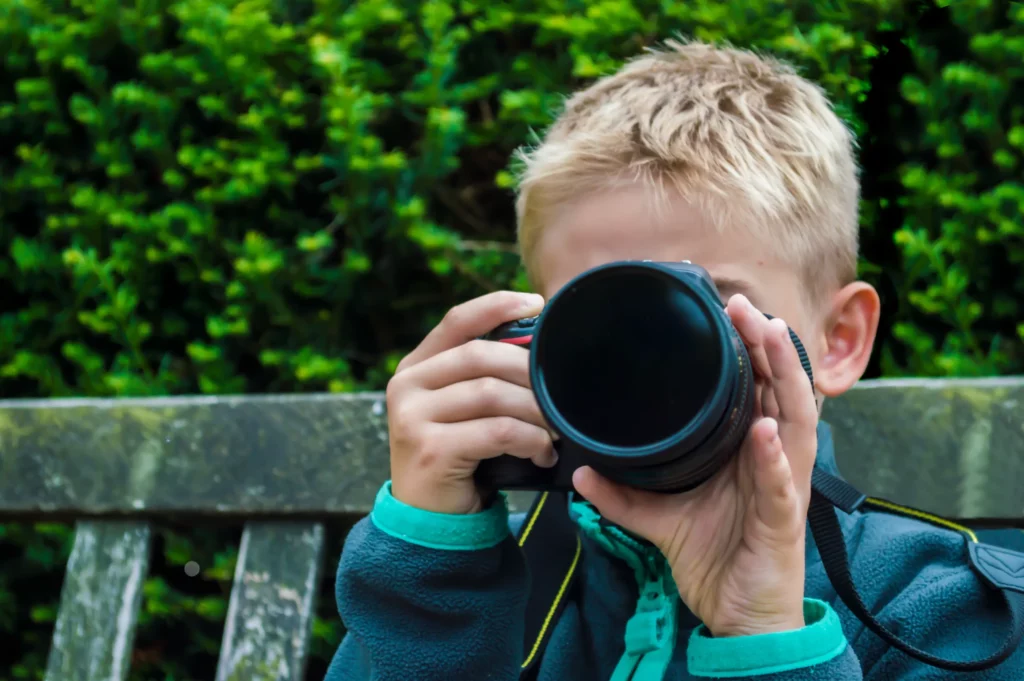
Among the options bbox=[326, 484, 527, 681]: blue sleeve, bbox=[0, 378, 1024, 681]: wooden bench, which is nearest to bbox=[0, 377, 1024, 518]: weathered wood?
bbox=[0, 378, 1024, 681]: wooden bench

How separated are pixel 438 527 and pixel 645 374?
0.24 meters

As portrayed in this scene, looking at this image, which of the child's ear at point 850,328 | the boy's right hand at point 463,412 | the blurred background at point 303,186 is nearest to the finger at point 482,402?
the boy's right hand at point 463,412

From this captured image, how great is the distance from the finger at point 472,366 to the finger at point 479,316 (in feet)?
0.05

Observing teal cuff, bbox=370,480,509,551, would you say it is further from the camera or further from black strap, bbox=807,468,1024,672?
black strap, bbox=807,468,1024,672

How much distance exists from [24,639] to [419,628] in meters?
0.85

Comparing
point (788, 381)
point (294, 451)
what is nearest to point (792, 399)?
point (788, 381)

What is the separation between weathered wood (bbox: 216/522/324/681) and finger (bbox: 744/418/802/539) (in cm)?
55

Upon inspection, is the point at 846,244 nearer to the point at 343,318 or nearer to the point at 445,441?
the point at 445,441

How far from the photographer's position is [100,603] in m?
1.11

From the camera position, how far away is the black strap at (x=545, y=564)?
95 cm

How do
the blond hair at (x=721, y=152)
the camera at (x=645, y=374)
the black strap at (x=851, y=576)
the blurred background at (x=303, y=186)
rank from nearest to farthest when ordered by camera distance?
the camera at (x=645, y=374), the black strap at (x=851, y=576), the blond hair at (x=721, y=152), the blurred background at (x=303, y=186)

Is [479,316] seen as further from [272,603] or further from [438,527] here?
[272,603]

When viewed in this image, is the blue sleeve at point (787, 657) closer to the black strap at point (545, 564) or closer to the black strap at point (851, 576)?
the black strap at point (851, 576)

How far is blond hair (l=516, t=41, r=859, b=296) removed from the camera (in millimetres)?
917
